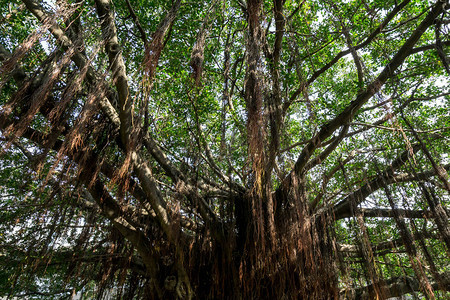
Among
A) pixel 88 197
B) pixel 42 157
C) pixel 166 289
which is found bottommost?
pixel 166 289

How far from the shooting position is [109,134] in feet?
8.05

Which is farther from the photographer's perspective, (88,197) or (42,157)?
(88,197)

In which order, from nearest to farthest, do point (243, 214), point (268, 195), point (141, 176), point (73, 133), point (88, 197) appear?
point (73, 133), point (141, 176), point (268, 195), point (243, 214), point (88, 197)

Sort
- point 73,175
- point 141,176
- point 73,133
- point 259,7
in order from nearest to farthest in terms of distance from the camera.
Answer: point 73,133, point 259,7, point 73,175, point 141,176

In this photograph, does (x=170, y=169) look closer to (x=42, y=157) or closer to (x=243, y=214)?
(x=243, y=214)

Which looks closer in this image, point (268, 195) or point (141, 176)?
point (141, 176)

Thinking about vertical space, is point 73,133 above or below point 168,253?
above

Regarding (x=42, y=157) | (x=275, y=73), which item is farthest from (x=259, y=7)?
(x=42, y=157)

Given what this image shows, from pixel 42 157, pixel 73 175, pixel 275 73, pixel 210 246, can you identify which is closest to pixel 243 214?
pixel 210 246

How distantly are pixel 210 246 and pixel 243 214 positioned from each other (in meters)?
0.49

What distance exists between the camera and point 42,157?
1766 mm

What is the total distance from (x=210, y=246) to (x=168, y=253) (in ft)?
1.43

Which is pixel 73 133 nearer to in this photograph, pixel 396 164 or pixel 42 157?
pixel 42 157

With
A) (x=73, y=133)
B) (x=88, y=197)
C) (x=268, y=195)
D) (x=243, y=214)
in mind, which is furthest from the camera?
(x=88, y=197)
